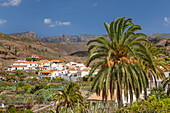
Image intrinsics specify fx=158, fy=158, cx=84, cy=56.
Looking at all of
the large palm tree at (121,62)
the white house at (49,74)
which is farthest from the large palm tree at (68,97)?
the white house at (49,74)

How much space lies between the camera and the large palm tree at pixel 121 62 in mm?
11148

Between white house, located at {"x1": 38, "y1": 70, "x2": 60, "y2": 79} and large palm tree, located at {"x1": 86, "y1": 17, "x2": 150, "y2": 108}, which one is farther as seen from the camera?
white house, located at {"x1": 38, "y1": 70, "x2": 60, "y2": 79}

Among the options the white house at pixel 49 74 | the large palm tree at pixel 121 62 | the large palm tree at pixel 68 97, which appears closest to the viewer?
the large palm tree at pixel 121 62

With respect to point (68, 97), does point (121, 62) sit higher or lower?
higher

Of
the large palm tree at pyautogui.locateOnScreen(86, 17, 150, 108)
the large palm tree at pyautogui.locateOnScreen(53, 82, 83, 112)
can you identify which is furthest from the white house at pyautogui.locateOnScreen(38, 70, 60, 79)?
the large palm tree at pyautogui.locateOnScreen(86, 17, 150, 108)

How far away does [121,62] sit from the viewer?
446 inches

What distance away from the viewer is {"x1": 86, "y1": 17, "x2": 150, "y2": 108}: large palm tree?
11148 millimetres

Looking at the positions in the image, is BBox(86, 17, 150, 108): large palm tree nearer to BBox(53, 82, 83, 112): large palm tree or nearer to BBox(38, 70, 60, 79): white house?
BBox(53, 82, 83, 112): large palm tree

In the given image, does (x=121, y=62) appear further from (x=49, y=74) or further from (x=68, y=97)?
(x=49, y=74)

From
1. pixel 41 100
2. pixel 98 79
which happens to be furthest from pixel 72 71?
pixel 98 79

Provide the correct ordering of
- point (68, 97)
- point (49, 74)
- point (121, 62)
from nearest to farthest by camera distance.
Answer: point (121, 62) → point (68, 97) → point (49, 74)

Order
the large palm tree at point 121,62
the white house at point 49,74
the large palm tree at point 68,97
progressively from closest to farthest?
the large palm tree at point 121,62
the large palm tree at point 68,97
the white house at point 49,74

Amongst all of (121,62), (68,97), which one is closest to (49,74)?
(68,97)

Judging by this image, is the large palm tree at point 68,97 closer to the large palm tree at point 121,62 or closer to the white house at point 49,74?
the large palm tree at point 121,62
